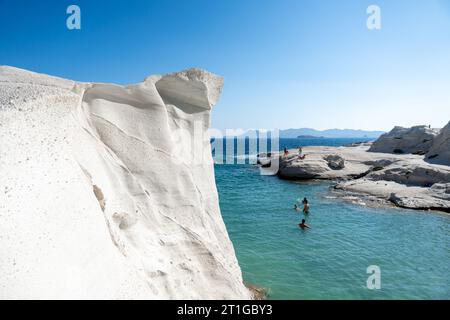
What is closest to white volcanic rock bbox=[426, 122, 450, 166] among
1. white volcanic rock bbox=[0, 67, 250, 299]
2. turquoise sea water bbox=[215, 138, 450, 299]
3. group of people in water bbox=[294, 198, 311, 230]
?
turquoise sea water bbox=[215, 138, 450, 299]

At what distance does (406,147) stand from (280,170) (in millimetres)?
20956

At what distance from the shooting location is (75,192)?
4285 millimetres

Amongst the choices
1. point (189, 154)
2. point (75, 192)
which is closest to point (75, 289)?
point (75, 192)

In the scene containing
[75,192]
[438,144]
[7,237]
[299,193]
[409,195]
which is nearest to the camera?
[7,237]

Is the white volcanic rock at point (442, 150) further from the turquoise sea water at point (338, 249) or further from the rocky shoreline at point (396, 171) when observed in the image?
the turquoise sea water at point (338, 249)

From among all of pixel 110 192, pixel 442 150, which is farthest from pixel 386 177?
pixel 110 192

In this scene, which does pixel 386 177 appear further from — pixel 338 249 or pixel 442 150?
pixel 338 249

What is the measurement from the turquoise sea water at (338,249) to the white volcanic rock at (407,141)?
27436mm

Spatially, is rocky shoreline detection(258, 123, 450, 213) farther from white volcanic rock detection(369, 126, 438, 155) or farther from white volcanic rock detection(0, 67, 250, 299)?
white volcanic rock detection(0, 67, 250, 299)

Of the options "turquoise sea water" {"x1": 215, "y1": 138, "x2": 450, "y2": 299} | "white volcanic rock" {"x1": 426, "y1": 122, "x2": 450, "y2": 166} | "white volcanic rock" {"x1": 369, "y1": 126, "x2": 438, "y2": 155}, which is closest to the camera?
"turquoise sea water" {"x1": 215, "y1": 138, "x2": 450, "y2": 299}

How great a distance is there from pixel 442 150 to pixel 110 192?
119 feet

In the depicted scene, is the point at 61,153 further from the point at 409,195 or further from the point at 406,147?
the point at 406,147

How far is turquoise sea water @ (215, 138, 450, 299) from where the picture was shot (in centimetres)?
1150
